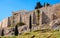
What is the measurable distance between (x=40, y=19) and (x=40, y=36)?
122ft

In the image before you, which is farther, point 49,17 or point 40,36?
point 49,17

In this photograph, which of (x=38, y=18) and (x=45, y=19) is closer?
(x=45, y=19)

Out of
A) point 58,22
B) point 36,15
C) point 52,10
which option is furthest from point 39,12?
point 58,22

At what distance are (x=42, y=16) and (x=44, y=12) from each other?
113 centimetres

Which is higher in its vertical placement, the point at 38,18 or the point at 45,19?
the point at 38,18

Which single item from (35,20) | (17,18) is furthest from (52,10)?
(17,18)

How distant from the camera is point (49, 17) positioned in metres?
54.4

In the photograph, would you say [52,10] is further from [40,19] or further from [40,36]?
[40,36]

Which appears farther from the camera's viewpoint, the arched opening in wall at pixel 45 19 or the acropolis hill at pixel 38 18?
the arched opening in wall at pixel 45 19

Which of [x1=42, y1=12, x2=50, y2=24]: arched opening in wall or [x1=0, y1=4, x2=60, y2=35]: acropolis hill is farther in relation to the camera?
[x1=42, y1=12, x2=50, y2=24]: arched opening in wall

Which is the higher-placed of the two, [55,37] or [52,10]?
[52,10]

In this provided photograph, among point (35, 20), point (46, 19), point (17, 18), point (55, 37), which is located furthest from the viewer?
point (17, 18)

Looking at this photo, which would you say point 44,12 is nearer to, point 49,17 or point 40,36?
point 49,17

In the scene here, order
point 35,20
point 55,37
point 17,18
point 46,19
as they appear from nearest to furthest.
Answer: point 55,37
point 46,19
point 35,20
point 17,18
